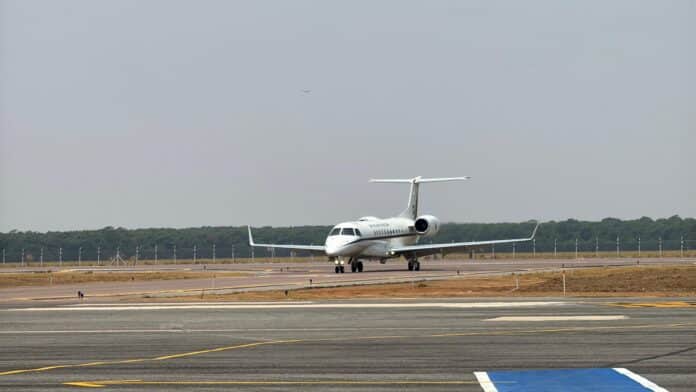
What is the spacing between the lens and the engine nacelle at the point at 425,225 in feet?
281

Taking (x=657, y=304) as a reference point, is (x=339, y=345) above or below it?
below

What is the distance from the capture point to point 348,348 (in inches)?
872

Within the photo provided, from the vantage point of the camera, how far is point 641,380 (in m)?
16.8

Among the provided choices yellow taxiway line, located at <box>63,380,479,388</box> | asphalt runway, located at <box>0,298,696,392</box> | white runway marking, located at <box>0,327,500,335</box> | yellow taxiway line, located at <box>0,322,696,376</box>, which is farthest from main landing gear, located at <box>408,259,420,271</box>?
yellow taxiway line, located at <box>63,380,479,388</box>

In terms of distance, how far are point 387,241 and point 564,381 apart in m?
64.0

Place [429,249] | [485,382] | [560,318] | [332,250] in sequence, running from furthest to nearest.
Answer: [429,249] < [332,250] < [560,318] < [485,382]

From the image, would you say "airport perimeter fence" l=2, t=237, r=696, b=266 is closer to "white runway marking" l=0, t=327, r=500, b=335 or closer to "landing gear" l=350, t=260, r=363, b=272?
"landing gear" l=350, t=260, r=363, b=272

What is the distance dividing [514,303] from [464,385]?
2109 cm

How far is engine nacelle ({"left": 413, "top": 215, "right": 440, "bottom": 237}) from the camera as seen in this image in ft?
281

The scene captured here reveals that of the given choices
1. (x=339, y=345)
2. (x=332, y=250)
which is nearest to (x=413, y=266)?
(x=332, y=250)

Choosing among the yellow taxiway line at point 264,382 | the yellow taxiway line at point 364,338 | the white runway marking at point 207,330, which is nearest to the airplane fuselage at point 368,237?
the white runway marking at point 207,330

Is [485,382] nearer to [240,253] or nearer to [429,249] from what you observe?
[429,249]

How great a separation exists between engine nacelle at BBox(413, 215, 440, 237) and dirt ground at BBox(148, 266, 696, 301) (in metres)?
25.3

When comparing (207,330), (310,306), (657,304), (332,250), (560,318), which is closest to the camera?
(207,330)
